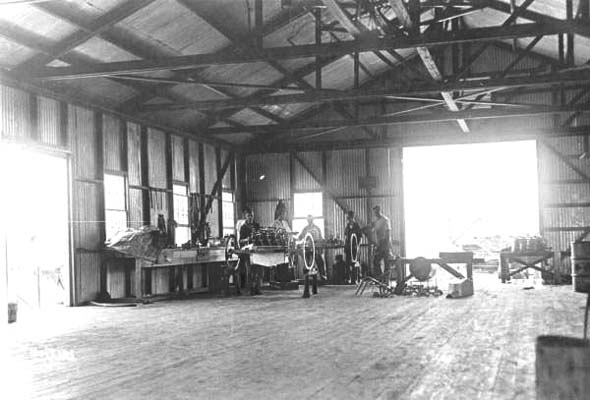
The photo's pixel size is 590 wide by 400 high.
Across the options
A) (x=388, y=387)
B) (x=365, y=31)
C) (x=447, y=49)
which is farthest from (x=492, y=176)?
(x=388, y=387)

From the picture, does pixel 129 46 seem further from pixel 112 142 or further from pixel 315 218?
pixel 315 218

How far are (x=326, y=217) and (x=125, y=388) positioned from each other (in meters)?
15.9

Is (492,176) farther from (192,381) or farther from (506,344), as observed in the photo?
(192,381)

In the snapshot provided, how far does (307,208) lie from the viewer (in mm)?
21516

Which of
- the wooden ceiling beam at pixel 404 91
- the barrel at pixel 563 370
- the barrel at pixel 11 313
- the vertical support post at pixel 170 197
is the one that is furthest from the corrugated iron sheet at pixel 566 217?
the barrel at pixel 563 370

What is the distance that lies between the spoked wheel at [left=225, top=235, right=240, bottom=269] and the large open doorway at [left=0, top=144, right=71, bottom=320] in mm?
3872

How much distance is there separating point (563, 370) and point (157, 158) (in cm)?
1485

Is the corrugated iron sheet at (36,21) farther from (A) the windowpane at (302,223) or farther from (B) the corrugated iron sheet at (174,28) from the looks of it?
(A) the windowpane at (302,223)

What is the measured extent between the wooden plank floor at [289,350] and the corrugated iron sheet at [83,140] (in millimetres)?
2846

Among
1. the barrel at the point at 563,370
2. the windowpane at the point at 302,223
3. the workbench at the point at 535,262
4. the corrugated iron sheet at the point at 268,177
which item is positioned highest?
the corrugated iron sheet at the point at 268,177

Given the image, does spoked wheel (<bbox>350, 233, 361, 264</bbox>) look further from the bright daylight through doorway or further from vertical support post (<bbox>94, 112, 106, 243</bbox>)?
vertical support post (<bbox>94, 112, 106, 243</bbox>)

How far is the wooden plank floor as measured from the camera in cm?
544

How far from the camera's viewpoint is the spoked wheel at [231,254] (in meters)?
15.7

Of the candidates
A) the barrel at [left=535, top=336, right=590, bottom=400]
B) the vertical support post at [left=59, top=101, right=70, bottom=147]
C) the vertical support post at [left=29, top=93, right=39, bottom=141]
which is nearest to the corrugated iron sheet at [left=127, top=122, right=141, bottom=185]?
the vertical support post at [left=59, top=101, right=70, bottom=147]
